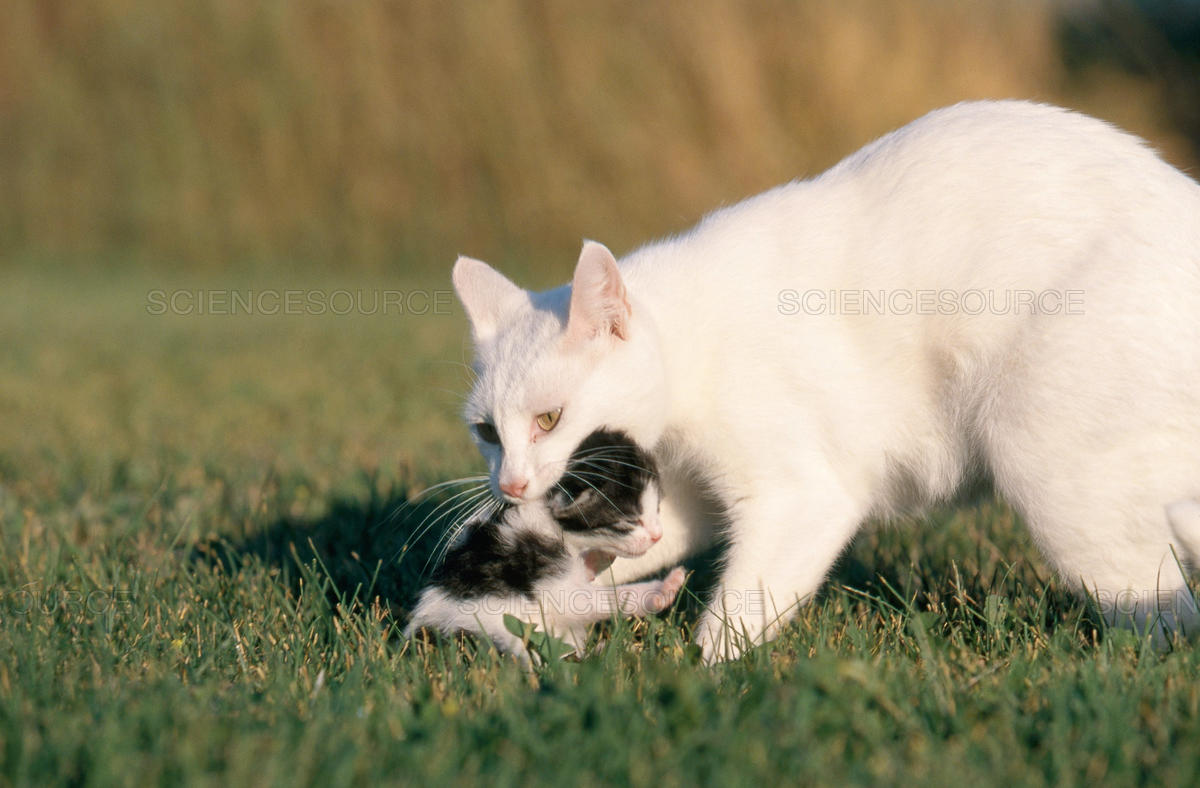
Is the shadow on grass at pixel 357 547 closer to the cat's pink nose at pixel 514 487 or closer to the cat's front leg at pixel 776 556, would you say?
the cat's pink nose at pixel 514 487

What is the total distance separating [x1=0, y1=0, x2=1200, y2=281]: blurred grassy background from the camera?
13133mm

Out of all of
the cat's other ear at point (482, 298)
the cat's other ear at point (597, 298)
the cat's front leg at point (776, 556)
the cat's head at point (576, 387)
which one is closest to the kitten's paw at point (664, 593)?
the cat's front leg at point (776, 556)

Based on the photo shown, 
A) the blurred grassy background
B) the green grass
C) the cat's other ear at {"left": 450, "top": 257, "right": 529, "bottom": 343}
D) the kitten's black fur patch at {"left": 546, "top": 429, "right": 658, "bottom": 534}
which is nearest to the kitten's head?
the kitten's black fur patch at {"left": 546, "top": 429, "right": 658, "bottom": 534}

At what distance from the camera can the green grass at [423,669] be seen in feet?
6.01

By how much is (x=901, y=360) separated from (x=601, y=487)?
2.78 feet

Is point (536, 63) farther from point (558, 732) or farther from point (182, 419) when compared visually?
point (558, 732)

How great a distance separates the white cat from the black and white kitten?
0.30ft

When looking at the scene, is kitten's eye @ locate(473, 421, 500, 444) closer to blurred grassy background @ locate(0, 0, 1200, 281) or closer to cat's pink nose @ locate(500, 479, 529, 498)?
cat's pink nose @ locate(500, 479, 529, 498)

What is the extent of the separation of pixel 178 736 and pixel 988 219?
221 centimetres

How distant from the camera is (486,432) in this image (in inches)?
119

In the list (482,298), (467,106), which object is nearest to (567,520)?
(482,298)

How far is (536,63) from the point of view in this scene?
13.7 m

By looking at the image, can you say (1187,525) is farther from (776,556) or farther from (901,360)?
(776,556)

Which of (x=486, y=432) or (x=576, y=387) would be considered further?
(x=486, y=432)
